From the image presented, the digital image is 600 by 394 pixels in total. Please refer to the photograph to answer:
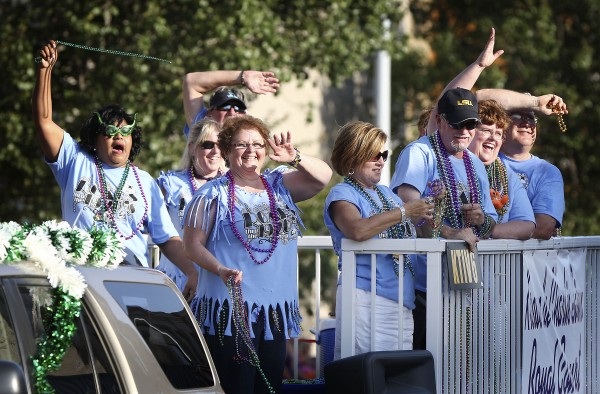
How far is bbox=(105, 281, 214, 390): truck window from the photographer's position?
4.56 m

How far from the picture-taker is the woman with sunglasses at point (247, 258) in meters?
6.32

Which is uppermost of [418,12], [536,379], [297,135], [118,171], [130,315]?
[418,12]

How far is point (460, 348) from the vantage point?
654 centimetres

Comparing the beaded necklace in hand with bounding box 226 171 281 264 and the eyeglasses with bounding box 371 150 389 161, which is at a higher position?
the eyeglasses with bounding box 371 150 389 161

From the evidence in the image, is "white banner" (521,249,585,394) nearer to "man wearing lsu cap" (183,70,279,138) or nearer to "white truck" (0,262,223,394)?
"man wearing lsu cap" (183,70,279,138)

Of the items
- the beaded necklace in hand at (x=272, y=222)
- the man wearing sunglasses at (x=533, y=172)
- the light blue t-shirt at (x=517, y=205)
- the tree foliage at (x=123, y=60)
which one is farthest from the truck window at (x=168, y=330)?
the tree foliage at (x=123, y=60)

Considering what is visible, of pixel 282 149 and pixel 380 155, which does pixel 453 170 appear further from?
pixel 282 149

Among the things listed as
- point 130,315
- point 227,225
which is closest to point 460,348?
point 227,225

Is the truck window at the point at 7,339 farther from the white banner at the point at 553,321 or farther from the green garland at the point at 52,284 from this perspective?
the white banner at the point at 553,321

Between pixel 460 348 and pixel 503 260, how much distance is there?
704 millimetres

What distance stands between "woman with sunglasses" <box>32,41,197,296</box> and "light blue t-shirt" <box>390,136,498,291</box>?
1279 mm

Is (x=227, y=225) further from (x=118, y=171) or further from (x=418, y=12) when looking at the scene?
(x=418, y=12)

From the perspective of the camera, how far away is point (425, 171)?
7199 millimetres

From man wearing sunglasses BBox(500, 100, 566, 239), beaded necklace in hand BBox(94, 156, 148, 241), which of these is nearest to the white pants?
beaded necklace in hand BBox(94, 156, 148, 241)
